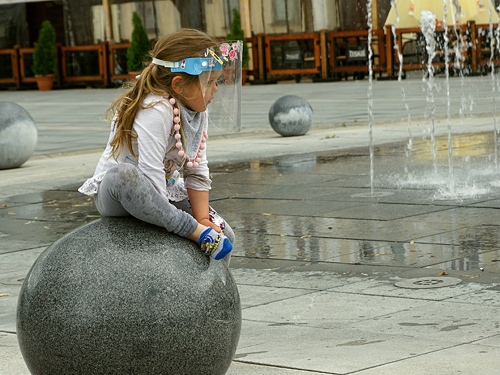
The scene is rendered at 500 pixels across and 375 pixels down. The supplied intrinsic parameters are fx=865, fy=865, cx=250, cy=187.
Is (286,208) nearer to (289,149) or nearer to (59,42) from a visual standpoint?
(289,149)

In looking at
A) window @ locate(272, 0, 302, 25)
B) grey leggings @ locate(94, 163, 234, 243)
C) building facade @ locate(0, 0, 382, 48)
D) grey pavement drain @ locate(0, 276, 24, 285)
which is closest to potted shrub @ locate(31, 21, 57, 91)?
building facade @ locate(0, 0, 382, 48)

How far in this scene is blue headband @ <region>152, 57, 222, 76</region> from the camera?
160 inches

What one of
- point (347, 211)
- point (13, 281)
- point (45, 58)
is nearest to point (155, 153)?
point (13, 281)

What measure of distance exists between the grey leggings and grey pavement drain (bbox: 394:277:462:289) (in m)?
A: 2.29

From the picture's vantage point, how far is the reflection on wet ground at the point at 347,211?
6.84 m

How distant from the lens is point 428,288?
557 centimetres

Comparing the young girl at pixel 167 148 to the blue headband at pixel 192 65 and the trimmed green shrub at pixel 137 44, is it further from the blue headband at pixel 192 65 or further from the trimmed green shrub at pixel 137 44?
the trimmed green shrub at pixel 137 44

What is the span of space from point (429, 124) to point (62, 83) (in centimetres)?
2358

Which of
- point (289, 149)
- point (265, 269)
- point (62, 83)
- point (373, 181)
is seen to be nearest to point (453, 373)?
point (265, 269)

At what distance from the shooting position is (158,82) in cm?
409

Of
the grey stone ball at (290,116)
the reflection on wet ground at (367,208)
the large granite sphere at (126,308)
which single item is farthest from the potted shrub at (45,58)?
the large granite sphere at (126,308)

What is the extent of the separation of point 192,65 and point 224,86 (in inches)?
11.2

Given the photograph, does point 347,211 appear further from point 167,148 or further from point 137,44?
point 137,44

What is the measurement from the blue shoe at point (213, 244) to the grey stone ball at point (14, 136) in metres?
9.74
